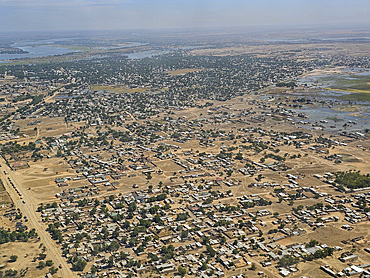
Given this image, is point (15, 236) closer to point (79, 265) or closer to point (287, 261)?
point (79, 265)

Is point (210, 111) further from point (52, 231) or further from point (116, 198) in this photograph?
point (52, 231)

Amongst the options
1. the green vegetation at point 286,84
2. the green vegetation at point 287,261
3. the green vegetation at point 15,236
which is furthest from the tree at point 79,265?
the green vegetation at point 286,84

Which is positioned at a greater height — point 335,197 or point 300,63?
point 300,63

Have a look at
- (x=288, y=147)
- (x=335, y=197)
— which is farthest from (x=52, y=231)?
(x=288, y=147)

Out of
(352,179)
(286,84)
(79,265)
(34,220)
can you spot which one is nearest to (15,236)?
(34,220)

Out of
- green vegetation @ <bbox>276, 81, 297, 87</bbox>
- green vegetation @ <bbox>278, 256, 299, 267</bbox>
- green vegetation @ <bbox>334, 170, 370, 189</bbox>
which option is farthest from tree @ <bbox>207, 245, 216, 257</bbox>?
green vegetation @ <bbox>276, 81, 297, 87</bbox>

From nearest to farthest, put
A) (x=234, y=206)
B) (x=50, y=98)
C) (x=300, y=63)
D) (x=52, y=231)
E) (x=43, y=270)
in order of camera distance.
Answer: (x=43, y=270), (x=52, y=231), (x=234, y=206), (x=50, y=98), (x=300, y=63)

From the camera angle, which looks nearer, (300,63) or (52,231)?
(52,231)

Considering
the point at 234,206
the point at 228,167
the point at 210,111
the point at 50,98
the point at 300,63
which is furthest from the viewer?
the point at 300,63

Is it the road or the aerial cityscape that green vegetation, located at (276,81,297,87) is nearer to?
the aerial cityscape
